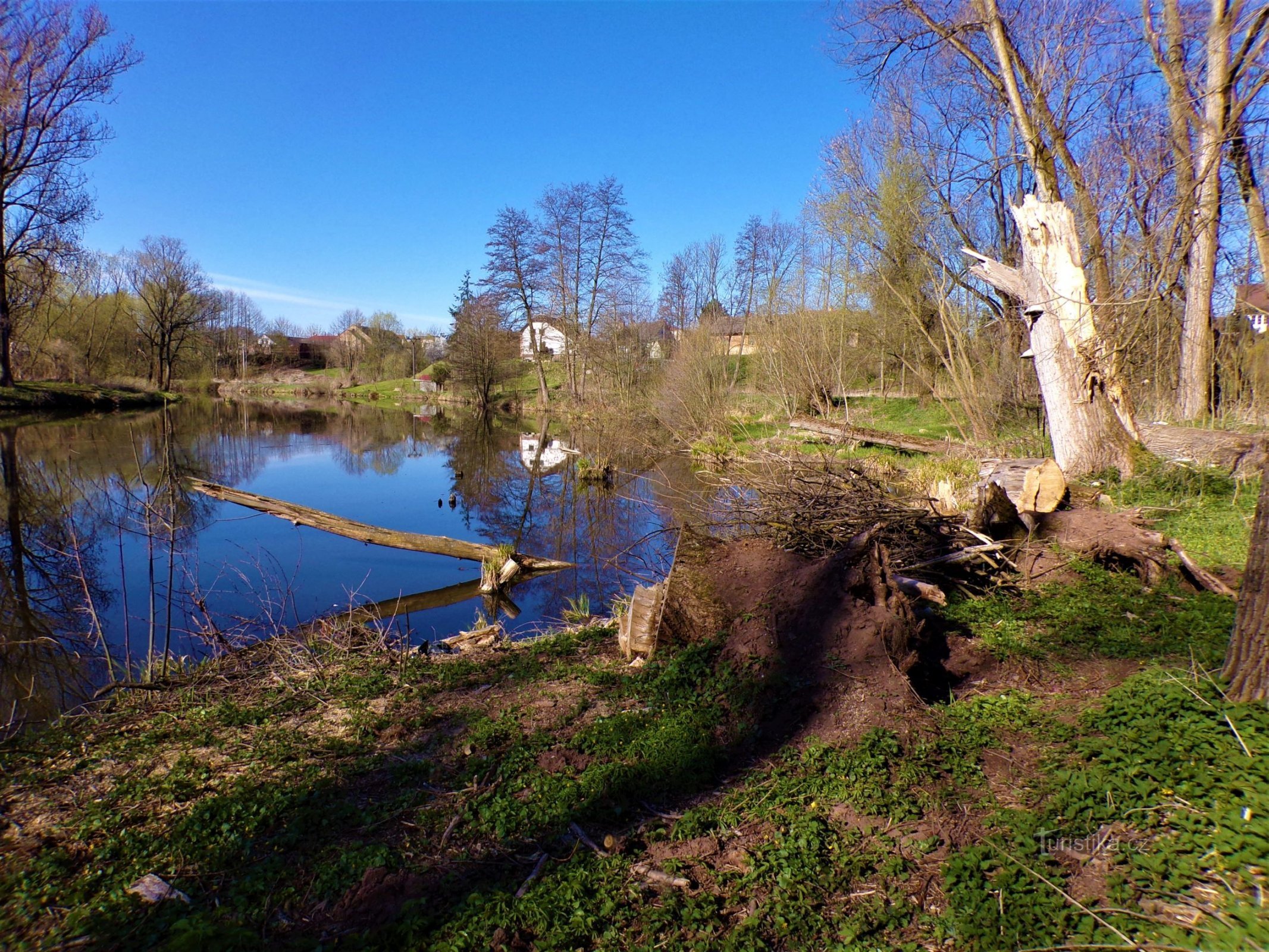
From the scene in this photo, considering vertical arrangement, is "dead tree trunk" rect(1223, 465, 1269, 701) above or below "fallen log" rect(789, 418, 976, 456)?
below

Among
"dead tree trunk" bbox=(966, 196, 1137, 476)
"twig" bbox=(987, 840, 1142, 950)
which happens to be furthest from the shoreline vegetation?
"dead tree trunk" bbox=(966, 196, 1137, 476)

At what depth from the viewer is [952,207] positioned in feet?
57.6

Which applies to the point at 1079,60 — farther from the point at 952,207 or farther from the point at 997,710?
the point at 997,710

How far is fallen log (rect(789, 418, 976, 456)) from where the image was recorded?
14.1 meters

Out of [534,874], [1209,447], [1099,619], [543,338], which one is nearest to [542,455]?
[543,338]

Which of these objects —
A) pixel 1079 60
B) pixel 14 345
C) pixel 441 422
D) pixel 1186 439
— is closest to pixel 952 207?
pixel 1079 60

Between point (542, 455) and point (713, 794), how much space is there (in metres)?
21.9

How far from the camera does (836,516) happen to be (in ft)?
21.3

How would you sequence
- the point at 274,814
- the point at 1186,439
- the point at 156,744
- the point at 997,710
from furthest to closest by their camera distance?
the point at 1186,439 < the point at 156,744 < the point at 997,710 < the point at 274,814

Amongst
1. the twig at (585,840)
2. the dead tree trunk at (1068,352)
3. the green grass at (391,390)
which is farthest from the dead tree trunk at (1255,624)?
the green grass at (391,390)

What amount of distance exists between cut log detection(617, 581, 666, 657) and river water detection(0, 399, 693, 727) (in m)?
0.78

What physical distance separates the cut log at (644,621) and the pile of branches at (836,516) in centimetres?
130

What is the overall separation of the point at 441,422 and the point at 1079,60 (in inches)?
1237

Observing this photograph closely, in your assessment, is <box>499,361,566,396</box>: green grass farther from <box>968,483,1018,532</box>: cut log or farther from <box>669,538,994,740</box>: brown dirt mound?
<box>669,538,994,740</box>: brown dirt mound
